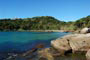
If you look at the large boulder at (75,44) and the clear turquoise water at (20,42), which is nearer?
the large boulder at (75,44)

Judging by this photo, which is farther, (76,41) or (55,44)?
(55,44)

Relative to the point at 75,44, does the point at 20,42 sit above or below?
below

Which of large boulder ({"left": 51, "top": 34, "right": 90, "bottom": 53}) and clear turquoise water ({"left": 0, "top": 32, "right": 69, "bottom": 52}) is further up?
large boulder ({"left": 51, "top": 34, "right": 90, "bottom": 53})

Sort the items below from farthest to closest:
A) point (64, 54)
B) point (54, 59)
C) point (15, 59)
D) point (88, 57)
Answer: point (64, 54) → point (15, 59) → point (54, 59) → point (88, 57)

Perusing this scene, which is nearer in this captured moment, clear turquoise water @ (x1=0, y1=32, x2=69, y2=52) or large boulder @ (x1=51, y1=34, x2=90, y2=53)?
large boulder @ (x1=51, y1=34, x2=90, y2=53)

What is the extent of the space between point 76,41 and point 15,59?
32.7 ft

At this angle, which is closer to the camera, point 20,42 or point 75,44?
point 75,44

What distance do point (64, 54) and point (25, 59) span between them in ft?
20.0

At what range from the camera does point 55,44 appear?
22.5m

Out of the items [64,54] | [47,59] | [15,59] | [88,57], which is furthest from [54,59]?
[15,59]

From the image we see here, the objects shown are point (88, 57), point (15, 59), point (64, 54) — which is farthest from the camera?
point (64, 54)

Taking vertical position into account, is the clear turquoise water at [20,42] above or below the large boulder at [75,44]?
below

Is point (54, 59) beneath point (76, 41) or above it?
beneath

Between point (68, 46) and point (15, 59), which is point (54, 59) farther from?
point (15, 59)
